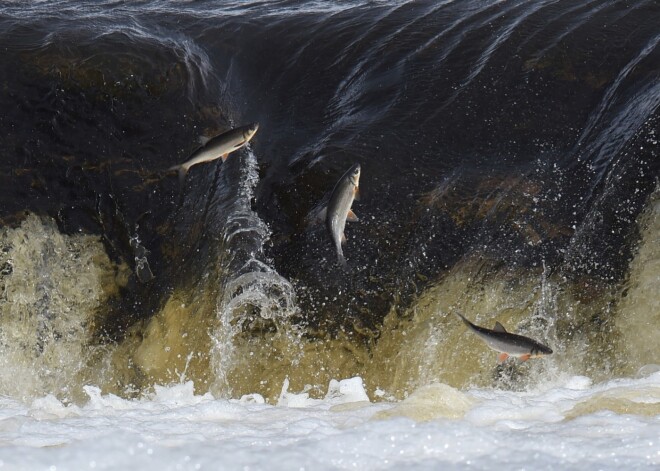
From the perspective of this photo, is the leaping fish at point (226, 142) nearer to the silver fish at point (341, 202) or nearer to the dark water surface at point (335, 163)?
the dark water surface at point (335, 163)

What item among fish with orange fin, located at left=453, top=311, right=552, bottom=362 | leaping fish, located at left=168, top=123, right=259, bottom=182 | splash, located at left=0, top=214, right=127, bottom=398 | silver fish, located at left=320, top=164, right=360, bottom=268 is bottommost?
fish with orange fin, located at left=453, top=311, right=552, bottom=362

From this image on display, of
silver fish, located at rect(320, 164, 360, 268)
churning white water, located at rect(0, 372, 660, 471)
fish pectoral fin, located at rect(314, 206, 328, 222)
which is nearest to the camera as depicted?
churning white water, located at rect(0, 372, 660, 471)

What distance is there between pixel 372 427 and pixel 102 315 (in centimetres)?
244

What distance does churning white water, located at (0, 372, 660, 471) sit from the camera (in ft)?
11.0

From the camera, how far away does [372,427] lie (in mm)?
3668

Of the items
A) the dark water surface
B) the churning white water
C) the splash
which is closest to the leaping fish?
the dark water surface

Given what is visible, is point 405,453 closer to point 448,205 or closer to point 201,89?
point 448,205

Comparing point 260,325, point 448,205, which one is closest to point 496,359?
point 448,205

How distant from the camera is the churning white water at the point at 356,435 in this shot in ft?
11.0

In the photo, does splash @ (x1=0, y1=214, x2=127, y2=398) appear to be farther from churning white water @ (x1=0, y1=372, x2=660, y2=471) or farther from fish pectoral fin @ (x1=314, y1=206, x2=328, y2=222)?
fish pectoral fin @ (x1=314, y1=206, x2=328, y2=222)

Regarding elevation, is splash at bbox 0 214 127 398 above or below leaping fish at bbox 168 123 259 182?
below

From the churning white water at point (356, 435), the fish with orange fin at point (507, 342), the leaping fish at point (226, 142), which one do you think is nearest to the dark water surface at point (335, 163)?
the leaping fish at point (226, 142)

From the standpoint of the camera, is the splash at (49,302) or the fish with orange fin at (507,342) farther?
the splash at (49,302)

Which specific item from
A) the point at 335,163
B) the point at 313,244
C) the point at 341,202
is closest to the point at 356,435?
the point at 341,202
